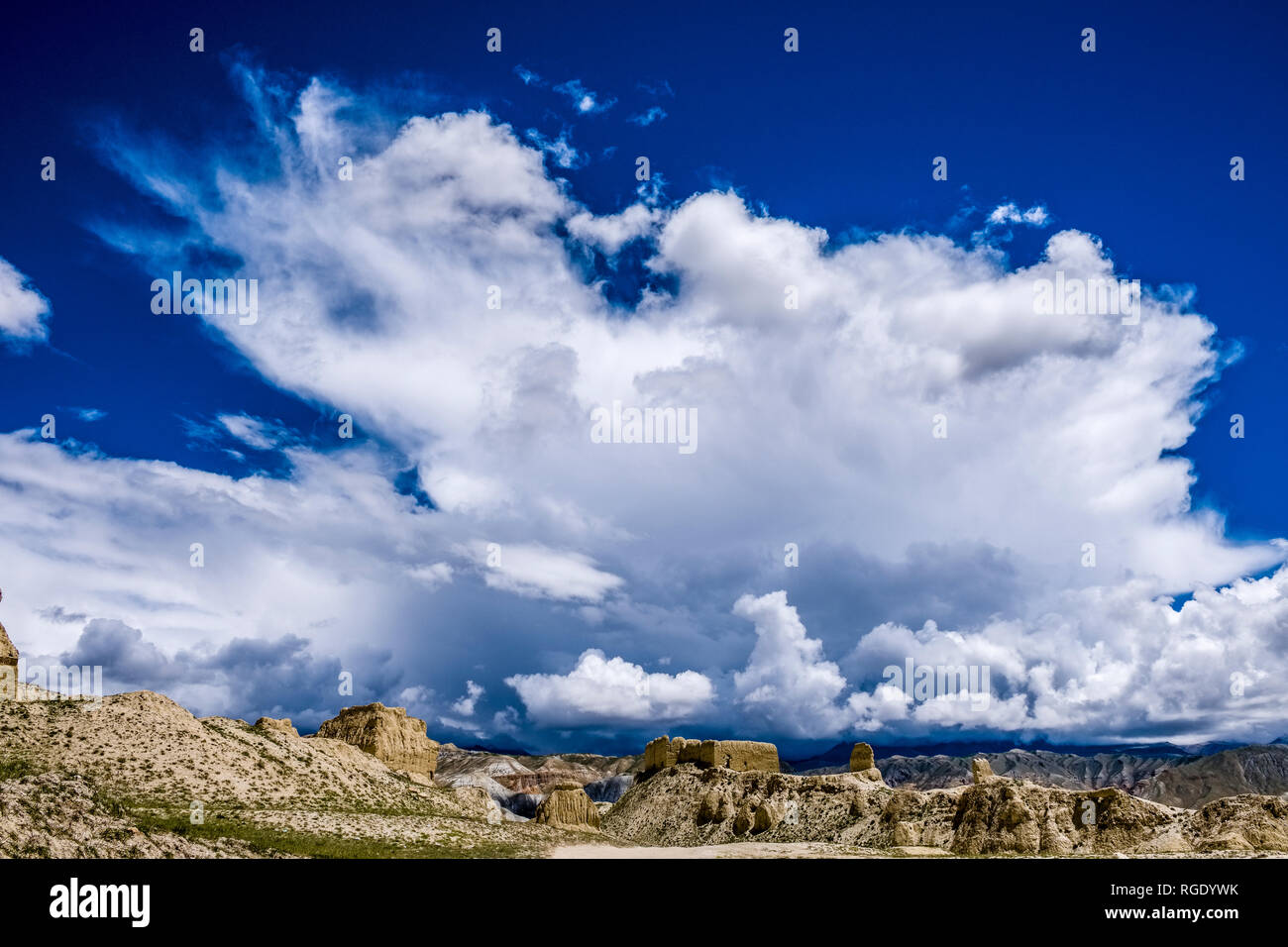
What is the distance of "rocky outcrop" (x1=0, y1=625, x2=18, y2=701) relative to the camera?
58.3m

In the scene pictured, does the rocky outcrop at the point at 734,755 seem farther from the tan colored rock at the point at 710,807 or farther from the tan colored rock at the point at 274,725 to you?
the tan colored rock at the point at 274,725

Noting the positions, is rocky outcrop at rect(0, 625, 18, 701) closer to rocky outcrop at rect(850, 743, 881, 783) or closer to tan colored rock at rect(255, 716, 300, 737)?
tan colored rock at rect(255, 716, 300, 737)

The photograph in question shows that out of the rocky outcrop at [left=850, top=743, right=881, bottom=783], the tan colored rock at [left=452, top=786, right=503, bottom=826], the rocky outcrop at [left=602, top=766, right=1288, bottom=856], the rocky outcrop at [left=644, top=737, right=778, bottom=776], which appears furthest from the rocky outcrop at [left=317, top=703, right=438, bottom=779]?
the rocky outcrop at [left=850, top=743, right=881, bottom=783]

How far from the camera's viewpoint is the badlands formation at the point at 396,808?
37.8 m

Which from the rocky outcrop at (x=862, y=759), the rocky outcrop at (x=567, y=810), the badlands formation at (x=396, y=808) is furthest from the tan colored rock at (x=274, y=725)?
the rocky outcrop at (x=862, y=759)

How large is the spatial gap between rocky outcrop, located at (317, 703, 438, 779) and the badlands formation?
0.30 m

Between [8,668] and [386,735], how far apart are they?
3155cm

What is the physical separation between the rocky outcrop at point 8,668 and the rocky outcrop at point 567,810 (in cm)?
4051

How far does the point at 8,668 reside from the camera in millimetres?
58562

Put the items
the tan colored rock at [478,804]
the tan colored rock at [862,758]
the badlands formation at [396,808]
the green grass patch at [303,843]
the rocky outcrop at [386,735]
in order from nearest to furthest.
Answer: the badlands formation at [396,808] < the green grass patch at [303,843] < the tan colored rock at [478,804] < the rocky outcrop at [386,735] < the tan colored rock at [862,758]

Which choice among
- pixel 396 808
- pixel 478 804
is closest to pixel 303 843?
pixel 396 808
